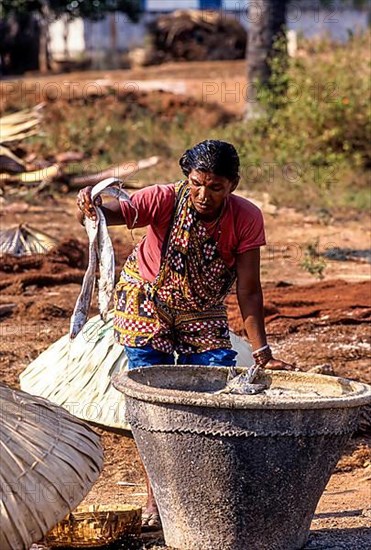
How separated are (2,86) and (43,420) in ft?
50.6

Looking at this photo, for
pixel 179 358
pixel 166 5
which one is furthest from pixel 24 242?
pixel 166 5

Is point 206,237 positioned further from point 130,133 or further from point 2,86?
point 2,86

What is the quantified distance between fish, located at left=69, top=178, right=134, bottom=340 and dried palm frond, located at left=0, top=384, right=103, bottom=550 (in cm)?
37

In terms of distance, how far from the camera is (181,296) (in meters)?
4.05

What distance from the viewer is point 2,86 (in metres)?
18.4

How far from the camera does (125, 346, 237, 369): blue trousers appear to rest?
13.6ft

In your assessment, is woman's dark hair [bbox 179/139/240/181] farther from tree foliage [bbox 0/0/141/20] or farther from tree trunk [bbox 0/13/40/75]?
tree trunk [bbox 0/13/40/75]

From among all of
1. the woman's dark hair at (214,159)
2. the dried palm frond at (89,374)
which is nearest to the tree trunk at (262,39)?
the dried palm frond at (89,374)

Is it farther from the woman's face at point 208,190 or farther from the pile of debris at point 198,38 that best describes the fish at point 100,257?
the pile of debris at point 198,38

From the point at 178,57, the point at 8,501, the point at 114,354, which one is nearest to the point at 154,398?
the point at 8,501

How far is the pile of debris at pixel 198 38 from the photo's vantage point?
2508 cm

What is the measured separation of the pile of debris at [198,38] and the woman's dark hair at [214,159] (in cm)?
2163

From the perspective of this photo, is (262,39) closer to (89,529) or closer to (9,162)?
(9,162)

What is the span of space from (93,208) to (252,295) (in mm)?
→ 693
